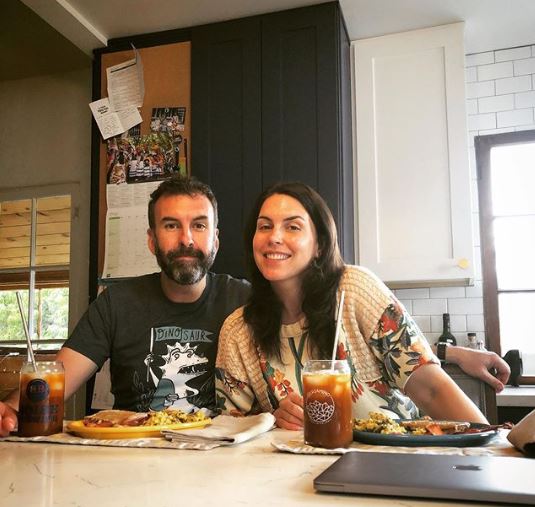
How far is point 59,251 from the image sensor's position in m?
3.54

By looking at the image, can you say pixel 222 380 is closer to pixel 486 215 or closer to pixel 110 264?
pixel 110 264

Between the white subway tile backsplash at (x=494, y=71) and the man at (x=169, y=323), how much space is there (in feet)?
5.77

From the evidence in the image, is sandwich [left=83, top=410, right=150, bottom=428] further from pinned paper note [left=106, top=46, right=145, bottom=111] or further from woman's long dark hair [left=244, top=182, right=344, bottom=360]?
pinned paper note [left=106, top=46, right=145, bottom=111]

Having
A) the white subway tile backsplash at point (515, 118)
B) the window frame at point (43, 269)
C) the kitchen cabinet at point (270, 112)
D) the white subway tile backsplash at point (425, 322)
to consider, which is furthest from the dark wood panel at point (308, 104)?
the window frame at point (43, 269)

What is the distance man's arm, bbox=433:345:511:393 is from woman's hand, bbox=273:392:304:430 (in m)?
0.88

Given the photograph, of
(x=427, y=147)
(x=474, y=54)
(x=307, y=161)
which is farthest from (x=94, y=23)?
(x=474, y=54)

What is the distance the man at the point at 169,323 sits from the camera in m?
1.70

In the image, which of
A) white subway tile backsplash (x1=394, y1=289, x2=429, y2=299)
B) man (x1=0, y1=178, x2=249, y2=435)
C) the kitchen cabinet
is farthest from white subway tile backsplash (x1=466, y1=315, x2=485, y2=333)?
man (x1=0, y1=178, x2=249, y2=435)

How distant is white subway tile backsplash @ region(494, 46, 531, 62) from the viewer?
10.3 ft

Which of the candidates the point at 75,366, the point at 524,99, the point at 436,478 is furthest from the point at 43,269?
the point at 436,478

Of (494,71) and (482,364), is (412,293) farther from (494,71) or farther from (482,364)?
(494,71)

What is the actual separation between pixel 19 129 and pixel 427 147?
2.47 m

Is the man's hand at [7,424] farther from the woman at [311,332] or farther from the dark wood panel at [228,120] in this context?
the dark wood panel at [228,120]

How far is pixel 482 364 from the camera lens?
6.62 ft
